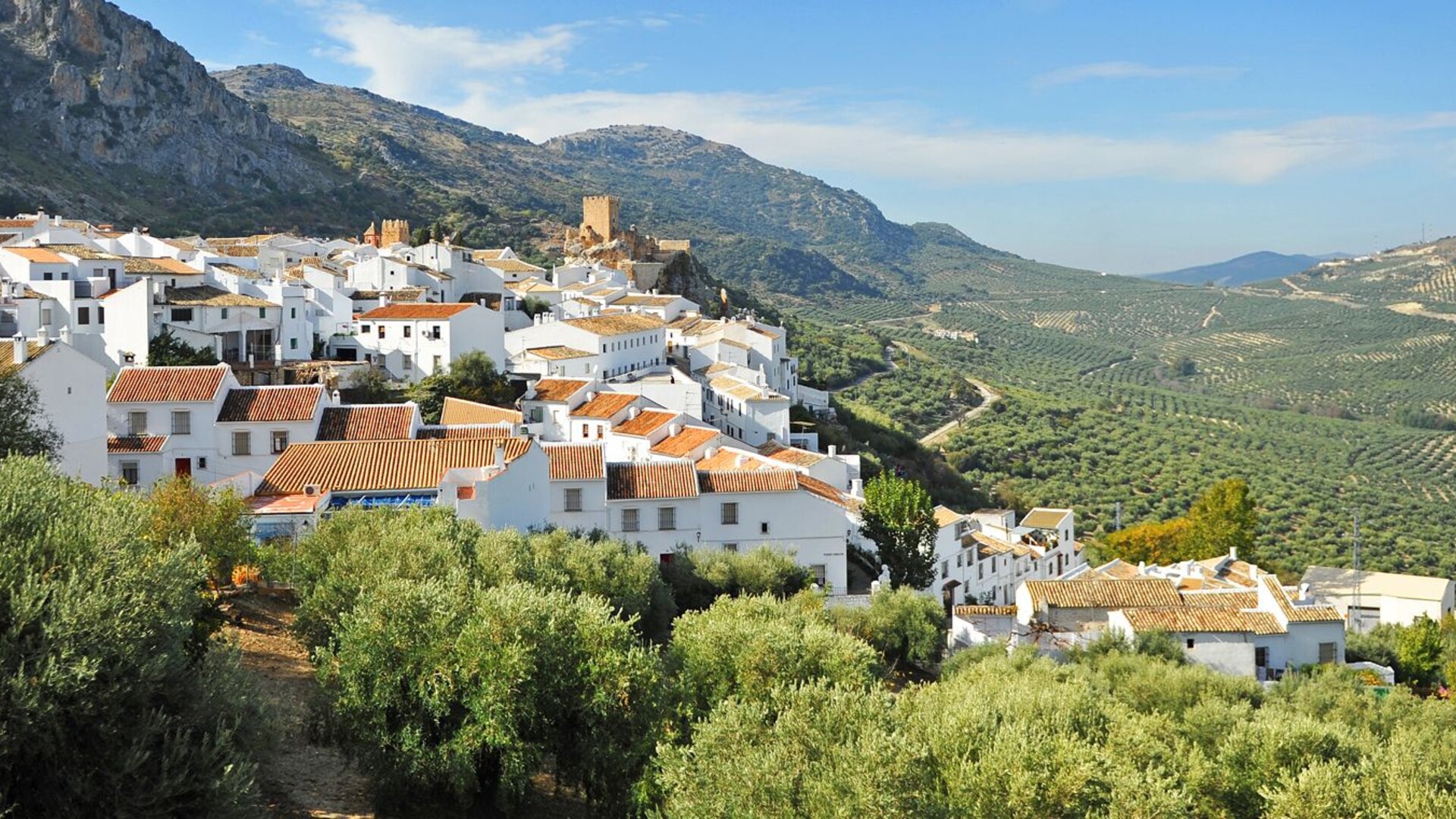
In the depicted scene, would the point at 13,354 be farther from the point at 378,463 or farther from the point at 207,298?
the point at 207,298

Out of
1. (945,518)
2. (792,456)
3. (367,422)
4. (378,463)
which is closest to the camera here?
(378,463)

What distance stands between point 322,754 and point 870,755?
6.52 metres

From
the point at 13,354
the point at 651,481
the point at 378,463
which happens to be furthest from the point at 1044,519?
the point at 13,354

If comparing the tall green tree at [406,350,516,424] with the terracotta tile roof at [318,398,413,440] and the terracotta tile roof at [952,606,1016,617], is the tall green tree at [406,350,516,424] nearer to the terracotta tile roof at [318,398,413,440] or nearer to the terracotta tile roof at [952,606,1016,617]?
the terracotta tile roof at [318,398,413,440]

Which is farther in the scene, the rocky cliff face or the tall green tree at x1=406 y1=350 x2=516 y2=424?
the rocky cliff face

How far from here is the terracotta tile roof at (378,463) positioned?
2483 centimetres

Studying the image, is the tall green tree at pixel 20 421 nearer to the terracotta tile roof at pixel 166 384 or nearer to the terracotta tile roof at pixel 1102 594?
the terracotta tile roof at pixel 166 384

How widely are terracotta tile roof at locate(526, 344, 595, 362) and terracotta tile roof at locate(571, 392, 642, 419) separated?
4061mm

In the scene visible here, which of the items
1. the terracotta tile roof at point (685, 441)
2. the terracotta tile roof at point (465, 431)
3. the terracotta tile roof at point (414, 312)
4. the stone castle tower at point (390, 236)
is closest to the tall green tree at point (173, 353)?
the terracotta tile roof at point (414, 312)

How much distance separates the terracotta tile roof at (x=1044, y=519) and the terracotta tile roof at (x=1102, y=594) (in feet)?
47.8

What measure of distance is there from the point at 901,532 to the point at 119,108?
288 feet

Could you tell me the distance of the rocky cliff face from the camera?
294 feet

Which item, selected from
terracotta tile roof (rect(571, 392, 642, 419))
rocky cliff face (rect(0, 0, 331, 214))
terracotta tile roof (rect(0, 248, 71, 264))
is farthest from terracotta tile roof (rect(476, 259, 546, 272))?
rocky cliff face (rect(0, 0, 331, 214))

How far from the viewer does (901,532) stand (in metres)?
30.4
